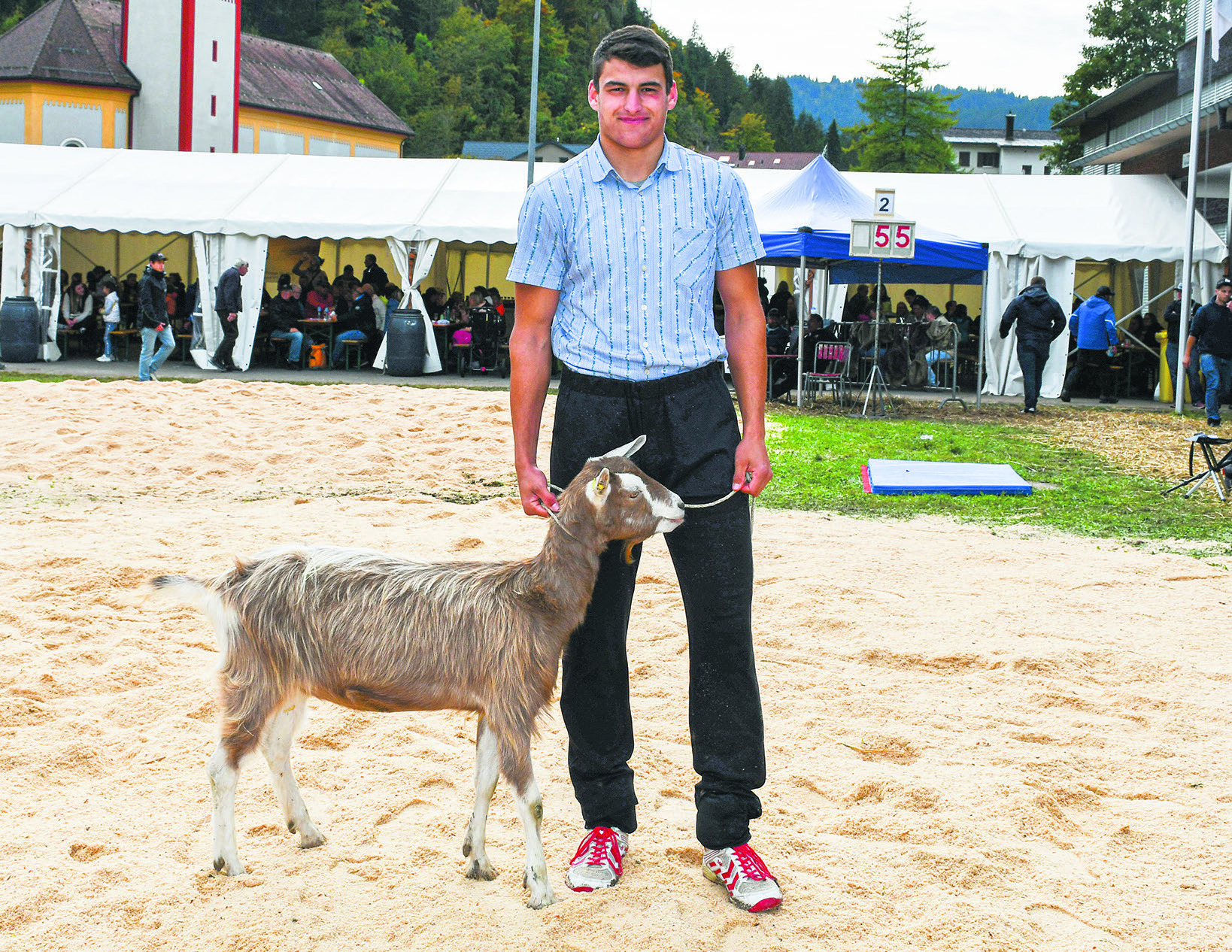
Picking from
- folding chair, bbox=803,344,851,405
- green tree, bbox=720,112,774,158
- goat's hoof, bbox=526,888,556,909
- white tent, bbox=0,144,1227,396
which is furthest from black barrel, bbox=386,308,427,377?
green tree, bbox=720,112,774,158

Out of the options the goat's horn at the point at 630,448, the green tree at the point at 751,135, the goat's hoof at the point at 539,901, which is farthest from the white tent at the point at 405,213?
the green tree at the point at 751,135

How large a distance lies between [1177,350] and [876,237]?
21.6 feet

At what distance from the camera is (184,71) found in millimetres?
47844

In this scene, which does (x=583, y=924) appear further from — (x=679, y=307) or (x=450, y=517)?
(x=450, y=517)

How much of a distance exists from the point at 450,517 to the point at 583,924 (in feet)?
17.2

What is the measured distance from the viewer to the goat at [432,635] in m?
2.97

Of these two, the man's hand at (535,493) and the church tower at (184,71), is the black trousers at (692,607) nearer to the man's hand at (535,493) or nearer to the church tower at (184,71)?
the man's hand at (535,493)

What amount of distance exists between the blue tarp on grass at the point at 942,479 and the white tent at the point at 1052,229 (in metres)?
8.38

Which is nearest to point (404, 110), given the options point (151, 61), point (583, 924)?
point (151, 61)

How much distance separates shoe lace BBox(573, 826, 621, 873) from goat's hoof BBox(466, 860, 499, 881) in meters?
0.22

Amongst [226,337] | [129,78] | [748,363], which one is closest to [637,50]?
[748,363]

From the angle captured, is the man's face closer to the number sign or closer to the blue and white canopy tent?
the number sign

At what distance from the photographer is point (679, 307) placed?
3057 millimetres

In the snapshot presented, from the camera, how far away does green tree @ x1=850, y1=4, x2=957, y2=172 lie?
227 feet
